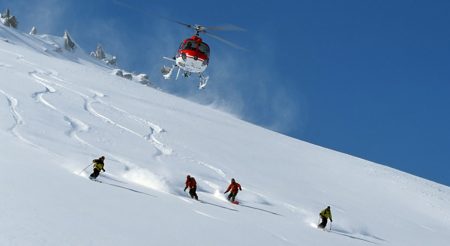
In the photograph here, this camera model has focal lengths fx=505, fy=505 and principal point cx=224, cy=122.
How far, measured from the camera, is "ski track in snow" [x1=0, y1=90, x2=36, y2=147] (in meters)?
16.9

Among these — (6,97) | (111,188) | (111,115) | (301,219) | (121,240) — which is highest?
(111,115)

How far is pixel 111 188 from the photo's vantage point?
42.0 ft

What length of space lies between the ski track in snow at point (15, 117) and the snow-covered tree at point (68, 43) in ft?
457

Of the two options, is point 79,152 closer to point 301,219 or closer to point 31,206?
point 301,219

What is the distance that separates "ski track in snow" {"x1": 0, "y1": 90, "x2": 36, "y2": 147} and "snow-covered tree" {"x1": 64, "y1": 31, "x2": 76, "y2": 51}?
139 m

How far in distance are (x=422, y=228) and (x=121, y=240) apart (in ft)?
52.5

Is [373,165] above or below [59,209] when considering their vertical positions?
above

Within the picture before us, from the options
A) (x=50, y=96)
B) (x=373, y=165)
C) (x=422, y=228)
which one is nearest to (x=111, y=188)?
(x=422, y=228)

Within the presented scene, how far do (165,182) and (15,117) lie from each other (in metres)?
8.02

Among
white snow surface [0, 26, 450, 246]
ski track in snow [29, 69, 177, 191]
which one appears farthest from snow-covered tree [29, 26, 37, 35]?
ski track in snow [29, 69, 177, 191]

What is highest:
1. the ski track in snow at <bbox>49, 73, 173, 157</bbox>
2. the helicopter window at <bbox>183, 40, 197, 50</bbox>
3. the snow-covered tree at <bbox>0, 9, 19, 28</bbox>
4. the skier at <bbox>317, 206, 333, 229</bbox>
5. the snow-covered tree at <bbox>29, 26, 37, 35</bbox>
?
the snow-covered tree at <bbox>29, 26, 37, 35</bbox>

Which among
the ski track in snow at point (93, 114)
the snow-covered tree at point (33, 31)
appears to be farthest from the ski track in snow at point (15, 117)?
the snow-covered tree at point (33, 31)

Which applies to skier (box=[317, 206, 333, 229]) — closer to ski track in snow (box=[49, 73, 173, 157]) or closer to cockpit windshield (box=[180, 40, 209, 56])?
ski track in snow (box=[49, 73, 173, 157])

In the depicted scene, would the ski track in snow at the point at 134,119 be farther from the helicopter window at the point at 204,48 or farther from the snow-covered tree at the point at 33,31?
the snow-covered tree at the point at 33,31
